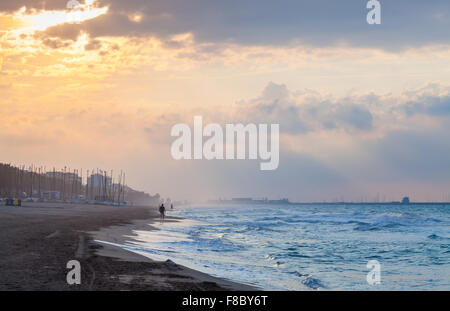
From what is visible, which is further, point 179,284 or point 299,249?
point 299,249

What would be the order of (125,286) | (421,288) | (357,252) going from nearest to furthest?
(125,286)
(421,288)
(357,252)

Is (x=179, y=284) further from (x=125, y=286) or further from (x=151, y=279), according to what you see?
(x=125, y=286)

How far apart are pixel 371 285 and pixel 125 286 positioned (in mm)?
9480

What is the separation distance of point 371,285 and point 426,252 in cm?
1533

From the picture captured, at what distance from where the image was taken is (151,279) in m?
12.2

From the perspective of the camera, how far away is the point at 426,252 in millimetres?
28922

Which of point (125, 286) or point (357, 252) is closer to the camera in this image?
point (125, 286)
